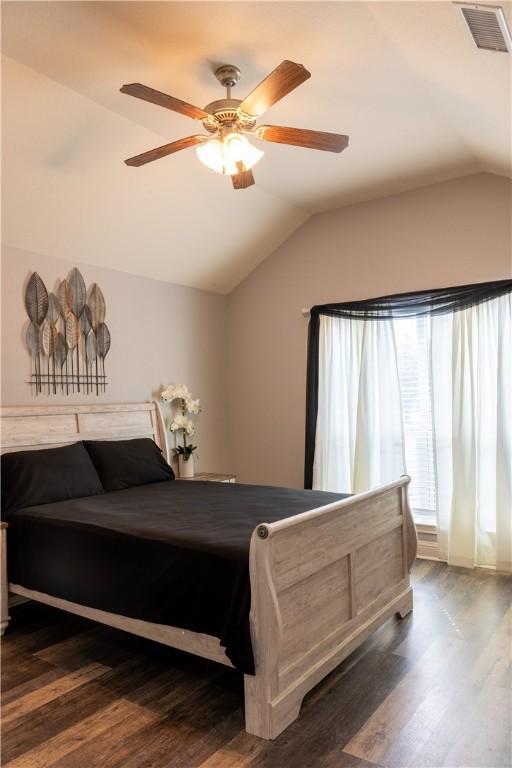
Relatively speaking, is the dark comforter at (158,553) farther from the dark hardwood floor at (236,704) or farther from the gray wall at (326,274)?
the gray wall at (326,274)

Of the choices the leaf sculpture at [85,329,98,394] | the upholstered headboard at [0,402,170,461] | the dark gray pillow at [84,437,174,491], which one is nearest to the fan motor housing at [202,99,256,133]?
the leaf sculpture at [85,329,98,394]

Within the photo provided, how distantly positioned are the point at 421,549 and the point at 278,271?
2.79 meters

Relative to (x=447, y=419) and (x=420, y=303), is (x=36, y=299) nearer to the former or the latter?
(x=420, y=303)

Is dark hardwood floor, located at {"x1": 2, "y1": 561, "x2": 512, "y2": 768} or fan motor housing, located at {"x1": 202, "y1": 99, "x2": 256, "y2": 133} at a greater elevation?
fan motor housing, located at {"x1": 202, "y1": 99, "x2": 256, "y2": 133}

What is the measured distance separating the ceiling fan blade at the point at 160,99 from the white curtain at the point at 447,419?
2559mm

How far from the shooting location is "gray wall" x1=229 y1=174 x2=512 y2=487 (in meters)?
4.13

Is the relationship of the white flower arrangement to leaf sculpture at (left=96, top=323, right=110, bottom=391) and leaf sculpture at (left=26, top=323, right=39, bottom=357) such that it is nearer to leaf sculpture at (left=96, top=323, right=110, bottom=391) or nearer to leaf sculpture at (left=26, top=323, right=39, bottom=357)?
leaf sculpture at (left=96, top=323, right=110, bottom=391)

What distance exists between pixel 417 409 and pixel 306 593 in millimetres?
2504

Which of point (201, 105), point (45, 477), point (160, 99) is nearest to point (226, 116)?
point (160, 99)

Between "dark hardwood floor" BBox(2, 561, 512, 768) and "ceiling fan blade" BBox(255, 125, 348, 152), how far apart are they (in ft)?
8.23

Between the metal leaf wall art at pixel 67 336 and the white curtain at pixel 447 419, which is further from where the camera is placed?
the white curtain at pixel 447 419

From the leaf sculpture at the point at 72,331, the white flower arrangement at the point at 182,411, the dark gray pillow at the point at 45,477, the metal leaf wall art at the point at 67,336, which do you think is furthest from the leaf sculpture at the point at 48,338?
the white flower arrangement at the point at 182,411

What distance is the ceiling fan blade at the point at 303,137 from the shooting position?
2.58 meters

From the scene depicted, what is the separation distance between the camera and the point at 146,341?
4652 millimetres
